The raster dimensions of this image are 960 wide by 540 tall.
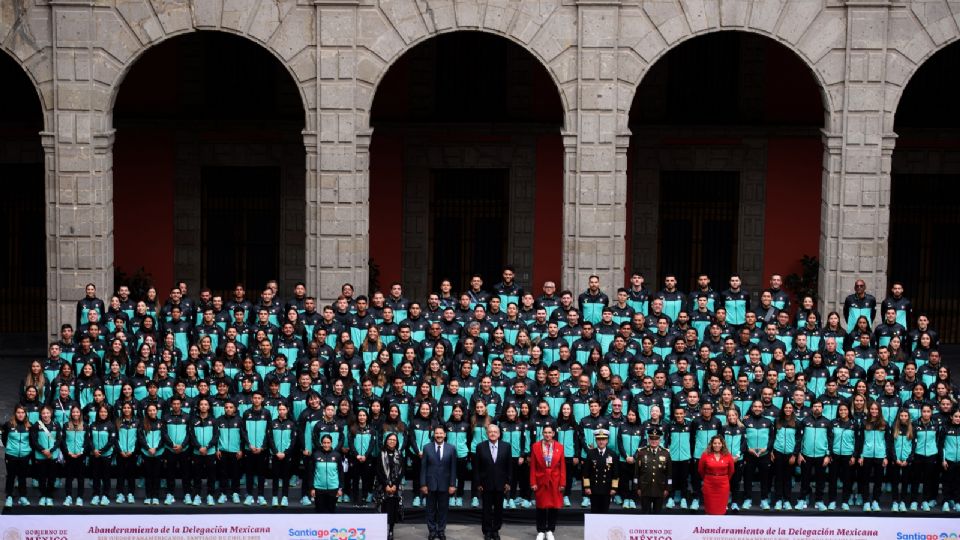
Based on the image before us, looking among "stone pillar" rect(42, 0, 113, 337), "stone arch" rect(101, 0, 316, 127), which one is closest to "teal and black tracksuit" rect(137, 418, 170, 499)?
"stone pillar" rect(42, 0, 113, 337)

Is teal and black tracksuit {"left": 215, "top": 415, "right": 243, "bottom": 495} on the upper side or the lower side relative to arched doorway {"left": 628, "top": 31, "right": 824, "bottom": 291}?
lower

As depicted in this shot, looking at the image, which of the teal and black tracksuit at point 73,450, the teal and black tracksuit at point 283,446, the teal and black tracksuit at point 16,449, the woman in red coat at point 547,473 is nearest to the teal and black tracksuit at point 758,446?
the woman in red coat at point 547,473

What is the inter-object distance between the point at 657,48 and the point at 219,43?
8.92 m

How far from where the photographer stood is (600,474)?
29078 millimetres

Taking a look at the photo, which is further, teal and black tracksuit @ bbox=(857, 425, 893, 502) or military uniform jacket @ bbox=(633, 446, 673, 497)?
teal and black tracksuit @ bbox=(857, 425, 893, 502)

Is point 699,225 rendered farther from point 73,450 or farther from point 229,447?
point 73,450

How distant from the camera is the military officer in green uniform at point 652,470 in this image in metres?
29.0

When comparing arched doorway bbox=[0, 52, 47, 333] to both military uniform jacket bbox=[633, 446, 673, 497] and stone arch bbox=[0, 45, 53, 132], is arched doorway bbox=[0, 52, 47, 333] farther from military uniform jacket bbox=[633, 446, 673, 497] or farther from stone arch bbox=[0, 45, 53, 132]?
military uniform jacket bbox=[633, 446, 673, 497]

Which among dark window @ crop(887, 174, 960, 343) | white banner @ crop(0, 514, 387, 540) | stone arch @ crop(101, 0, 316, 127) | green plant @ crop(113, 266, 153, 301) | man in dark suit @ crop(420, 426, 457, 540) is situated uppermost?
stone arch @ crop(101, 0, 316, 127)

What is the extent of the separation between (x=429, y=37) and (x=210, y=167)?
6.82 meters

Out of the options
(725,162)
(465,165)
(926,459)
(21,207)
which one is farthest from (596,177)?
(21,207)

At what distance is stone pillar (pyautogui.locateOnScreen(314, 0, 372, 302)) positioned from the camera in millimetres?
34469

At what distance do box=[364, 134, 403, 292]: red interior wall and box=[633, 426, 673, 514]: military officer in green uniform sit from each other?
11717mm

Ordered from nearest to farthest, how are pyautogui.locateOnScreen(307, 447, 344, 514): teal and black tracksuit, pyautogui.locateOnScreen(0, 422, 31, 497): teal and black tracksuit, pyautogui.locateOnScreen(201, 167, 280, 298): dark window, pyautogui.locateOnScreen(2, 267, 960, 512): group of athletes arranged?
pyautogui.locateOnScreen(307, 447, 344, 514): teal and black tracksuit
pyautogui.locateOnScreen(0, 422, 31, 497): teal and black tracksuit
pyautogui.locateOnScreen(2, 267, 960, 512): group of athletes
pyautogui.locateOnScreen(201, 167, 280, 298): dark window
